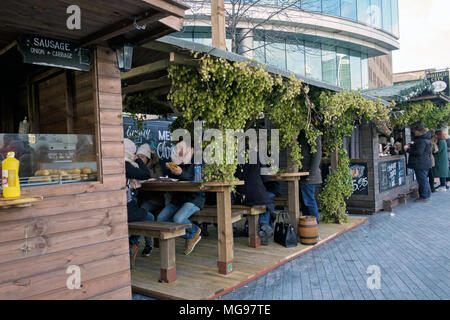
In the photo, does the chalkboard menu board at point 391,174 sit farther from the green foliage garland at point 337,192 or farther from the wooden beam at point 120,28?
the wooden beam at point 120,28

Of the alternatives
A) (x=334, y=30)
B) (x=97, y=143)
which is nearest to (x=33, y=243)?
(x=97, y=143)

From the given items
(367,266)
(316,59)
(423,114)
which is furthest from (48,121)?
(316,59)

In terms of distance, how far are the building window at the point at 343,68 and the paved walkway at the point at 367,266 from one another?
15018mm

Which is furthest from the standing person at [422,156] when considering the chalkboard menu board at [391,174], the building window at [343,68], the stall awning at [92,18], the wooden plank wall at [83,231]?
the building window at [343,68]

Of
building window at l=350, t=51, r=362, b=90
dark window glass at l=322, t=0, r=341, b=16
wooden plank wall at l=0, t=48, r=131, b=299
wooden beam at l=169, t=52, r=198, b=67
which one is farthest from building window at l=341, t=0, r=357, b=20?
wooden plank wall at l=0, t=48, r=131, b=299

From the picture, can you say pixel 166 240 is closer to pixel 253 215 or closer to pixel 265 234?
pixel 253 215

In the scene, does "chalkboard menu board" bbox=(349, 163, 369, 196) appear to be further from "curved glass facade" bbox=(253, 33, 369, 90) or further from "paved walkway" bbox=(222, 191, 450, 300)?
"curved glass facade" bbox=(253, 33, 369, 90)

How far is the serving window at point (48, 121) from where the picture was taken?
2.73 metres

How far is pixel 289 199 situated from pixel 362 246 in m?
1.31

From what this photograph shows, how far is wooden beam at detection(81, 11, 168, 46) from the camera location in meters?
2.67

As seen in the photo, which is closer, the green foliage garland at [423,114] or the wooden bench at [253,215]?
the wooden bench at [253,215]

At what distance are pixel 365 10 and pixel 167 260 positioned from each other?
802 inches

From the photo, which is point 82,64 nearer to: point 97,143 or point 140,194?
point 97,143

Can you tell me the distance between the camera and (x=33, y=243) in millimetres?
2635
